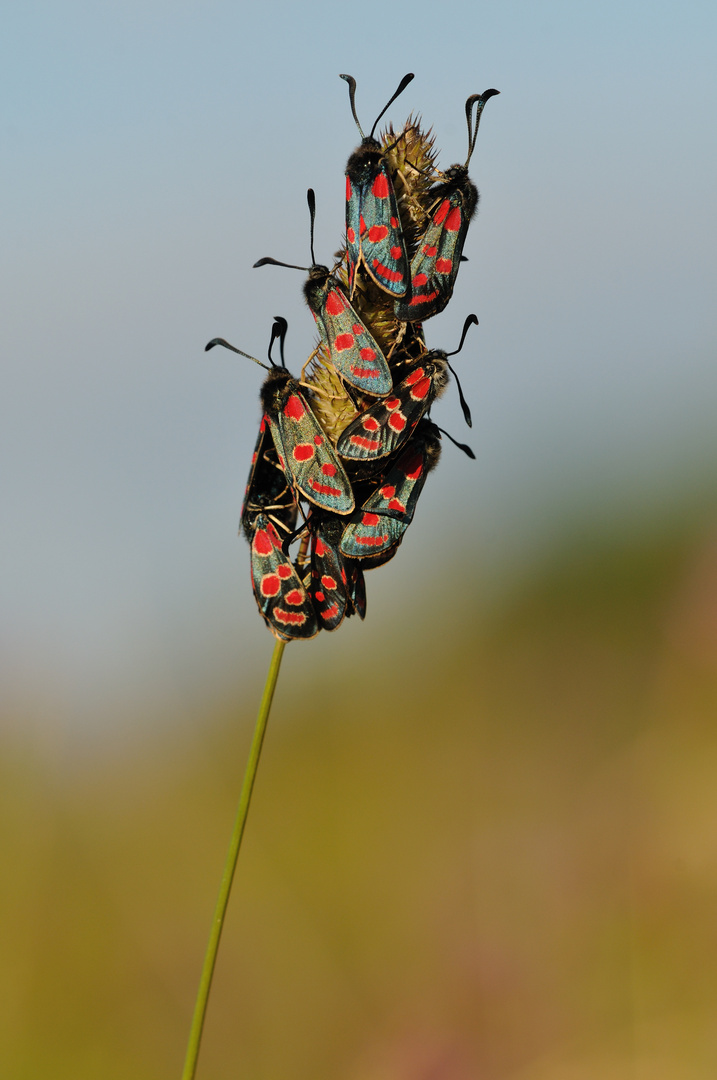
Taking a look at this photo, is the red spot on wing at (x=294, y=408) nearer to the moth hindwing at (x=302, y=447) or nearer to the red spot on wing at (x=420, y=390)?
the moth hindwing at (x=302, y=447)

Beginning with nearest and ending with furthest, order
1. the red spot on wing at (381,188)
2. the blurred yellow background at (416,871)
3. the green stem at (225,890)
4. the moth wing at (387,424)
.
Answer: the green stem at (225,890)
the moth wing at (387,424)
the red spot on wing at (381,188)
the blurred yellow background at (416,871)

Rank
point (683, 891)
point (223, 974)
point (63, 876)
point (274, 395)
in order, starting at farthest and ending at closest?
point (63, 876) → point (223, 974) → point (683, 891) → point (274, 395)

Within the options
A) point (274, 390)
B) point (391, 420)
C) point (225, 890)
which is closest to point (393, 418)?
point (391, 420)

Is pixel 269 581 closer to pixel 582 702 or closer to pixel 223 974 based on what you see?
pixel 223 974

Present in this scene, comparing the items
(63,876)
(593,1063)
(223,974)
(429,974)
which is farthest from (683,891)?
(63,876)

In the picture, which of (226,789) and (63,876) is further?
(226,789)

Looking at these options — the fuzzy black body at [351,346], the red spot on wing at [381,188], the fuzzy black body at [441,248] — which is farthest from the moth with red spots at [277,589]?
the red spot on wing at [381,188]

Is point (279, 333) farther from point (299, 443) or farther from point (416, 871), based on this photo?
point (416, 871)

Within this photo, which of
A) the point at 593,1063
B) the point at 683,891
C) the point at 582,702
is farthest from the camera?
the point at 582,702
